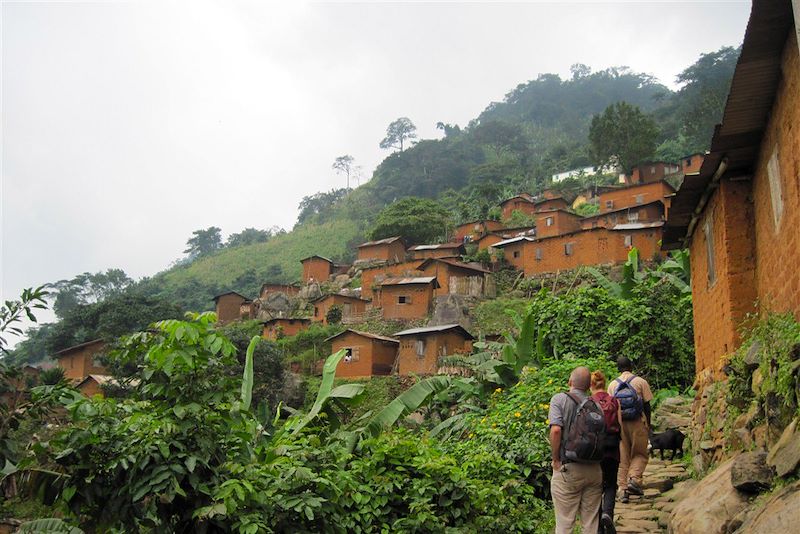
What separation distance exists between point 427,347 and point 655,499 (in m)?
28.7

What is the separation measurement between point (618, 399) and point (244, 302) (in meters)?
52.0

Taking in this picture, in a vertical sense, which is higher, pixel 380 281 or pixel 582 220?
pixel 582 220

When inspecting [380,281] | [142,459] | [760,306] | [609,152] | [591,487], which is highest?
[609,152]

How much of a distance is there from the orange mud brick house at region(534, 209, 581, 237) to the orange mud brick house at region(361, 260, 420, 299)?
31.4 ft

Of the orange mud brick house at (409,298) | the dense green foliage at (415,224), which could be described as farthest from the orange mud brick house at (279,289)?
the orange mud brick house at (409,298)

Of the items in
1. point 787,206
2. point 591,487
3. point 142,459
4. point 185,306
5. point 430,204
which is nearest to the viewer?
point 142,459

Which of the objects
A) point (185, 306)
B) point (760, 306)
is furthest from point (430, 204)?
point (760, 306)

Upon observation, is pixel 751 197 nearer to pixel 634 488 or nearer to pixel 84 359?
pixel 634 488

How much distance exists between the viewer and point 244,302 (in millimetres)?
58500

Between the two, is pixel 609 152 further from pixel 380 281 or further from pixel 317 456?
pixel 317 456

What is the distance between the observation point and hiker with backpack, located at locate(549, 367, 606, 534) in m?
6.75

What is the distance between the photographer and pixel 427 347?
3738 centimetres

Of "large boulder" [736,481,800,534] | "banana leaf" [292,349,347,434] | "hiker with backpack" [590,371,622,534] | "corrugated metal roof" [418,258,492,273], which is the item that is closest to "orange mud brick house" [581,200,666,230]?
"corrugated metal roof" [418,258,492,273]

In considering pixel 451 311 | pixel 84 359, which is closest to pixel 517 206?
pixel 451 311
